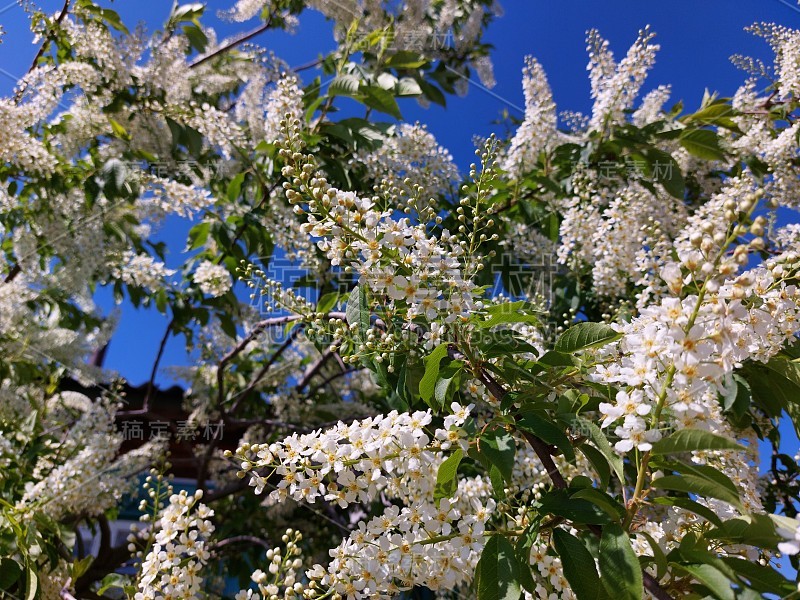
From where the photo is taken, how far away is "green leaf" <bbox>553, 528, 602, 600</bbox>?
3.01ft

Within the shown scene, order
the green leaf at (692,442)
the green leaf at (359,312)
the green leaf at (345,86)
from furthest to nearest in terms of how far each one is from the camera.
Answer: the green leaf at (345,86), the green leaf at (359,312), the green leaf at (692,442)

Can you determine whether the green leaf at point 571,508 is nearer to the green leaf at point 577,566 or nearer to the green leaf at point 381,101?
the green leaf at point 577,566

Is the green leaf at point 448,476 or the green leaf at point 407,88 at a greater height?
the green leaf at point 407,88

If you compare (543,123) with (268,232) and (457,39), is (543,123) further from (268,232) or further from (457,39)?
(457,39)

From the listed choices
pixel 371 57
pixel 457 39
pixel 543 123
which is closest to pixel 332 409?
pixel 543 123

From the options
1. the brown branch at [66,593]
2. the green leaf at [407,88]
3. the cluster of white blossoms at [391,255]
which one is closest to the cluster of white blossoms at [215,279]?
the green leaf at [407,88]

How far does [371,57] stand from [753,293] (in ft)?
8.20

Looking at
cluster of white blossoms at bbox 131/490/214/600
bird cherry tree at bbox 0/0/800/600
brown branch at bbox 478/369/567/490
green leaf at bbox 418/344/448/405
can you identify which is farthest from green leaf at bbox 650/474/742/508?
cluster of white blossoms at bbox 131/490/214/600

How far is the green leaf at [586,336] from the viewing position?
110cm

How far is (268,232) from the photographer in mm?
2584

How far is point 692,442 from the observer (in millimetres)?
796

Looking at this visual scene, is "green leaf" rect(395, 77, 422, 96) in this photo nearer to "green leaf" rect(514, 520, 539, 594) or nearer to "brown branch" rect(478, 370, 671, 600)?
"brown branch" rect(478, 370, 671, 600)

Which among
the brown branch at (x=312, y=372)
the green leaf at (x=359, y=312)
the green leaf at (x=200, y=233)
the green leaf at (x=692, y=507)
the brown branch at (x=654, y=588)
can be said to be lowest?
the brown branch at (x=654, y=588)

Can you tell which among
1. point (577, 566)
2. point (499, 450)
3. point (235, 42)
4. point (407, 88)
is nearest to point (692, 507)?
point (577, 566)
